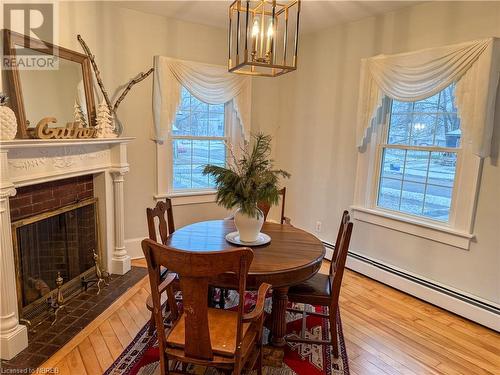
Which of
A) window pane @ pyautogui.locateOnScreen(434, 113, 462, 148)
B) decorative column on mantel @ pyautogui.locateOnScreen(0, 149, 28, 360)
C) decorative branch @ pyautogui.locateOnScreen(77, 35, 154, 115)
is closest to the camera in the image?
decorative column on mantel @ pyautogui.locateOnScreen(0, 149, 28, 360)

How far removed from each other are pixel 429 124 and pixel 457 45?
2.23ft

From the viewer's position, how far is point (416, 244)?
3.06 m

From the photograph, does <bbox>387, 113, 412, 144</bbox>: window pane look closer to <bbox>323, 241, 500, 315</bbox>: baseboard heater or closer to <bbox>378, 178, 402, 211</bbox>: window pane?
<bbox>378, 178, 402, 211</bbox>: window pane

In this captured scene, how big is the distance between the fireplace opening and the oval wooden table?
107 cm

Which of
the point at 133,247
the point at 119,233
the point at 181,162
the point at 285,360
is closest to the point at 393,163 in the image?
the point at 285,360

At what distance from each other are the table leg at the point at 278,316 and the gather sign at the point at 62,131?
1.89 m

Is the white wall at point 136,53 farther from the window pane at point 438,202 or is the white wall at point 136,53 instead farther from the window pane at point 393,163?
the window pane at point 438,202

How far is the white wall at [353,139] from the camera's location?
8.50ft

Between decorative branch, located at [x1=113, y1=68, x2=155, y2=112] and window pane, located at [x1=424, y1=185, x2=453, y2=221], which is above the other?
decorative branch, located at [x1=113, y1=68, x2=155, y2=112]

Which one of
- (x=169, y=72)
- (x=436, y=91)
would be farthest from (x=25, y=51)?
(x=436, y=91)

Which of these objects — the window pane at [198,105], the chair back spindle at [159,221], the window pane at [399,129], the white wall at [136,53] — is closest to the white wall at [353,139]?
the window pane at [399,129]

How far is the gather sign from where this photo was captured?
7.55ft

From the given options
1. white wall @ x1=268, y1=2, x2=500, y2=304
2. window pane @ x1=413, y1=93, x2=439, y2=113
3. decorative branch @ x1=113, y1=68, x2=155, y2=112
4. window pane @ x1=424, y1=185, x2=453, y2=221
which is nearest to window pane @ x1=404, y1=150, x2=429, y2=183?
window pane @ x1=424, y1=185, x2=453, y2=221

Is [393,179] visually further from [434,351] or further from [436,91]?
[434,351]
